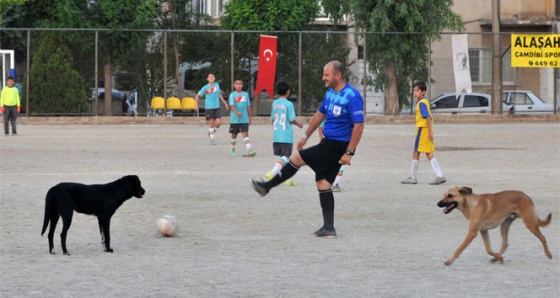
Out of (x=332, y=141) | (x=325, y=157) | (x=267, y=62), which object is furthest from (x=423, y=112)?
(x=267, y=62)

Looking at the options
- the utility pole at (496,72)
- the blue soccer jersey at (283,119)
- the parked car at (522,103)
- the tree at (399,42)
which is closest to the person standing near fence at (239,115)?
the blue soccer jersey at (283,119)

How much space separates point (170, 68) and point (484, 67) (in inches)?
504

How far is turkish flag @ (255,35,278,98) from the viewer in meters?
42.8

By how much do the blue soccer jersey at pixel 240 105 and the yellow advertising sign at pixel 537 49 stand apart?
20311mm

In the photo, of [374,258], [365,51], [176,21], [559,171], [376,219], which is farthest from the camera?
[176,21]

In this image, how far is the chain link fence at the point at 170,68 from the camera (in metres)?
41.5

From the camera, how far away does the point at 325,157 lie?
41.3 ft

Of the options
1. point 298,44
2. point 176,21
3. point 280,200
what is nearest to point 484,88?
point 298,44

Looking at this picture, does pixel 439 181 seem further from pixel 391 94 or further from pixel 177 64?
pixel 177 64

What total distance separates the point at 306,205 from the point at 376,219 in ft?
5.70

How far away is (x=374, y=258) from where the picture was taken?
11.0 metres

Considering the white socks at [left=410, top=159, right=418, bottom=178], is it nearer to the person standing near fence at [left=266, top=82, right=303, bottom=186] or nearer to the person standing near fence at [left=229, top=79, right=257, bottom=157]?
the person standing near fence at [left=266, top=82, right=303, bottom=186]

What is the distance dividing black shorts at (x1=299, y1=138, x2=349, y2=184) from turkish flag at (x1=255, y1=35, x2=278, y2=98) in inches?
1186

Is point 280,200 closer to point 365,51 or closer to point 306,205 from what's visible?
point 306,205
